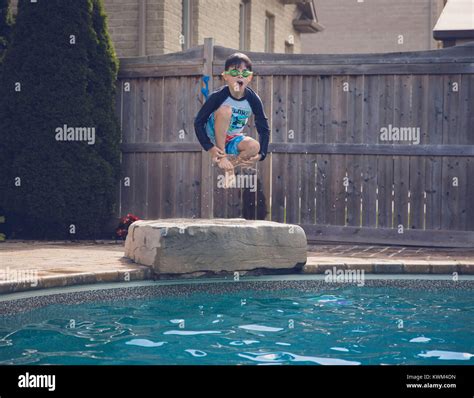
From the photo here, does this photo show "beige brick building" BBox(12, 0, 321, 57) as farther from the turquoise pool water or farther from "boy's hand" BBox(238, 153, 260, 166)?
the turquoise pool water

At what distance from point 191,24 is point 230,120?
6451 mm

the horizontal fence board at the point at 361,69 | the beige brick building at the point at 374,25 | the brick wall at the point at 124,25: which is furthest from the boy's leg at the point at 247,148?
the beige brick building at the point at 374,25

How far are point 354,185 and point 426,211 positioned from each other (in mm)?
966

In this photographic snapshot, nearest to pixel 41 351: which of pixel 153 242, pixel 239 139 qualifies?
pixel 153 242

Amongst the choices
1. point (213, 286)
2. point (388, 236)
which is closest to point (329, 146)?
point (388, 236)

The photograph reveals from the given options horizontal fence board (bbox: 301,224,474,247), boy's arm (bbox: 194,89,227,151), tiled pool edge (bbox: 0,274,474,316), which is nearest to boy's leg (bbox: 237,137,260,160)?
boy's arm (bbox: 194,89,227,151)

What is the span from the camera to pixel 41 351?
4.79 meters

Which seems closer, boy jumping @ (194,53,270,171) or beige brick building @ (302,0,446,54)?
boy jumping @ (194,53,270,171)

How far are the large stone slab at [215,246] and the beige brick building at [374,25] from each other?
18.1 m

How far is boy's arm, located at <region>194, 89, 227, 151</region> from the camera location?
8.02 meters

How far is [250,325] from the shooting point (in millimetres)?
5723

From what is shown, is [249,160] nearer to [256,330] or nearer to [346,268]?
[346,268]

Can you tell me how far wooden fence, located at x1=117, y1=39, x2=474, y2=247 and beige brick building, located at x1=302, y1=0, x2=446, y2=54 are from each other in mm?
14670

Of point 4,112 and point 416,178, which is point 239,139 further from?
point 4,112
